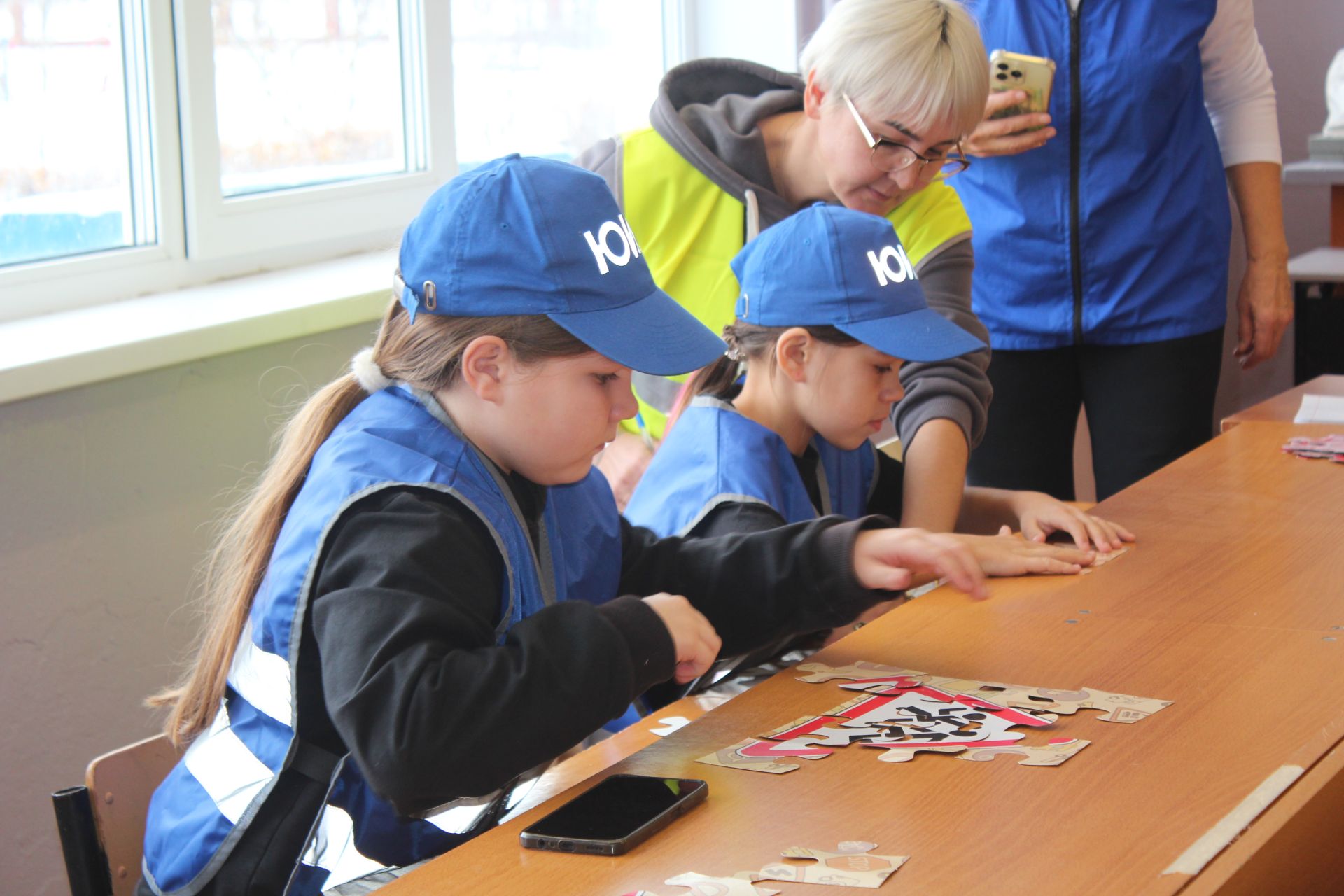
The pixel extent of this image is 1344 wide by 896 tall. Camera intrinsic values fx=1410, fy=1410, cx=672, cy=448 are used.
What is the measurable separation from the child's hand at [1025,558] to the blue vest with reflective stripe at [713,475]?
0.80ft

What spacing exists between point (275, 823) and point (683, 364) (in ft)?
1.74

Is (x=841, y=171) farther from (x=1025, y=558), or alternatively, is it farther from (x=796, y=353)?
(x=1025, y=558)

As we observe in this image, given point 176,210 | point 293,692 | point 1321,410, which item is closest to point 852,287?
point 293,692

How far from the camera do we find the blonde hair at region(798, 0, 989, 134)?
1.80 meters

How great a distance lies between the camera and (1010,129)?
228cm

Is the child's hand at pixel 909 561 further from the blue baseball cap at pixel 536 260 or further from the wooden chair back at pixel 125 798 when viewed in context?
the wooden chair back at pixel 125 798

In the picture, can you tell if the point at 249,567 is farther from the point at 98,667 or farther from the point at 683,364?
the point at 98,667

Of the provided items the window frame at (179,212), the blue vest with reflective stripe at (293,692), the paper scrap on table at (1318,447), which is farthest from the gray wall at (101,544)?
the paper scrap on table at (1318,447)

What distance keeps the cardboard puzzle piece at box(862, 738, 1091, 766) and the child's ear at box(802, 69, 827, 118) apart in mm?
1068

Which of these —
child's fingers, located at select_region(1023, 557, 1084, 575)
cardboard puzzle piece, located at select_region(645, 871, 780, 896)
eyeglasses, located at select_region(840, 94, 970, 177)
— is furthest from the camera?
eyeglasses, located at select_region(840, 94, 970, 177)

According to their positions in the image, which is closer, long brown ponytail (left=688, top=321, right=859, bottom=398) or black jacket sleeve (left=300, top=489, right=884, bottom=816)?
black jacket sleeve (left=300, top=489, right=884, bottom=816)

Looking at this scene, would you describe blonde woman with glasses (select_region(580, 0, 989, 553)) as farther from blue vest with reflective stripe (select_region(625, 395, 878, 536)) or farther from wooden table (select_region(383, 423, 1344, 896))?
wooden table (select_region(383, 423, 1344, 896))

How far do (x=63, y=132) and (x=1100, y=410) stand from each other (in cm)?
183

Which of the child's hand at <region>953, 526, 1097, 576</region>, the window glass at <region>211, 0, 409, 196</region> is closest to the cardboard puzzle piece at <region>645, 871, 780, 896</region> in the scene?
the child's hand at <region>953, 526, 1097, 576</region>
